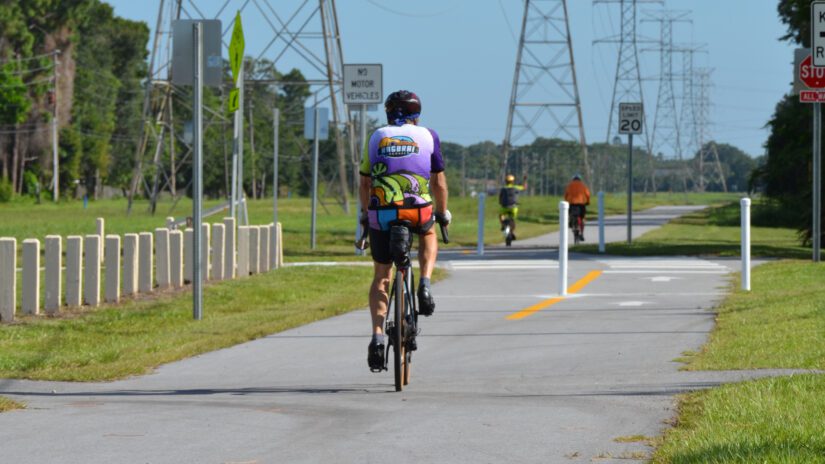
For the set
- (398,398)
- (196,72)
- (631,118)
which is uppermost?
(631,118)

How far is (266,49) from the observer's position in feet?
135

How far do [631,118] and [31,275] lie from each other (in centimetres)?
2046

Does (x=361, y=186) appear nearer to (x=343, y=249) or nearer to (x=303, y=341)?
(x=303, y=341)

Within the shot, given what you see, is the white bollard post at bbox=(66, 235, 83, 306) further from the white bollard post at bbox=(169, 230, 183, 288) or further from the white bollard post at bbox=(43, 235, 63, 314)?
the white bollard post at bbox=(169, 230, 183, 288)

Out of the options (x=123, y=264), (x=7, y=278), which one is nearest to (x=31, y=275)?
(x=7, y=278)

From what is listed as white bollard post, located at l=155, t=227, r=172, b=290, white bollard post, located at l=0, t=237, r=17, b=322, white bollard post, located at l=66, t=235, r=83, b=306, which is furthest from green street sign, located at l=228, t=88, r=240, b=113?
white bollard post, located at l=0, t=237, r=17, b=322

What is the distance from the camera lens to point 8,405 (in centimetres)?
897

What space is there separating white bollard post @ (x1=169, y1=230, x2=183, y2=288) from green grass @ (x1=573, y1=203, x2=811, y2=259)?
1225 centimetres

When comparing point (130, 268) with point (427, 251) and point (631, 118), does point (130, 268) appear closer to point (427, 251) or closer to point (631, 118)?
point (427, 251)

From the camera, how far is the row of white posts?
1566cm

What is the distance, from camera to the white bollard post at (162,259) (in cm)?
1944

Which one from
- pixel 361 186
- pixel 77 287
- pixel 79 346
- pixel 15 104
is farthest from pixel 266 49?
pixel 15 104

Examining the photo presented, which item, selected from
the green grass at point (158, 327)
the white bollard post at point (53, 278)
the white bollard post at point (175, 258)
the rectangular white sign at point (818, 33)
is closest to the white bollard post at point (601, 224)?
the green grass at point (158, 327)

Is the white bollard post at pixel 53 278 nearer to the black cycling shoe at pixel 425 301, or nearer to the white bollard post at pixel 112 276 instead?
the white bollard post at pixel 112 276
